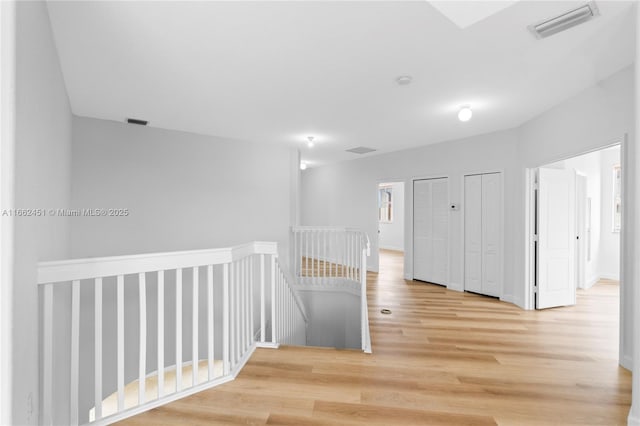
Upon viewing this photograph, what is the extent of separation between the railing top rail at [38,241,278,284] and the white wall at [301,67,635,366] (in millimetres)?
2720

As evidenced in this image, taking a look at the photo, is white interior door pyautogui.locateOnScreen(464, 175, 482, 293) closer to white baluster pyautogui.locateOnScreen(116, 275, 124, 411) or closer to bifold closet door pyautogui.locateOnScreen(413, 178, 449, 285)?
bifold closet door pyautogui.locateOnScreen(413, 178, 449, 285)

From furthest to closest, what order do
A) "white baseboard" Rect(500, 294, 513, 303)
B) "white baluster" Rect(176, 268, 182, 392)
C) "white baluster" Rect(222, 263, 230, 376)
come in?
1. "white baseboard" Rect(500, 294, 513, 303)
2. "white baluster" Rect(222, 263, 230, 376)
3. "white baluster" Rect(176, 268, 182, 392)

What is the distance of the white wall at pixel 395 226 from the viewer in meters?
10.7

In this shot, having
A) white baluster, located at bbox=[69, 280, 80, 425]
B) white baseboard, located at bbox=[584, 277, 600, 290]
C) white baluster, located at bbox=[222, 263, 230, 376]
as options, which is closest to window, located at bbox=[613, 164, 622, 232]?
white baseboard, located at bbox=[584, 277, 600, 290]

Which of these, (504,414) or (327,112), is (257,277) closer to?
(327,112)

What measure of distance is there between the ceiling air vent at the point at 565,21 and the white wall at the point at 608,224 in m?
5.48

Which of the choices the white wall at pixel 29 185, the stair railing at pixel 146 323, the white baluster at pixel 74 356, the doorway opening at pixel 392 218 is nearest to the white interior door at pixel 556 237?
the stair railing at pixel 146 323

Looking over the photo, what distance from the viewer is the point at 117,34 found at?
2117 mm

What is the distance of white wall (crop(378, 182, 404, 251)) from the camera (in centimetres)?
1071

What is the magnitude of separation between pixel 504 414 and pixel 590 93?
3199mm

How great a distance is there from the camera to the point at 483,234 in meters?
4.94

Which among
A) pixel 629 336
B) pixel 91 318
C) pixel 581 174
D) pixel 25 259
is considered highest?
pixel 581 174

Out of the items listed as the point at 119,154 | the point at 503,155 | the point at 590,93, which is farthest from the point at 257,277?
the point at 590,93

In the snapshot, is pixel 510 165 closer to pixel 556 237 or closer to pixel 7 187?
pixel 556 237
